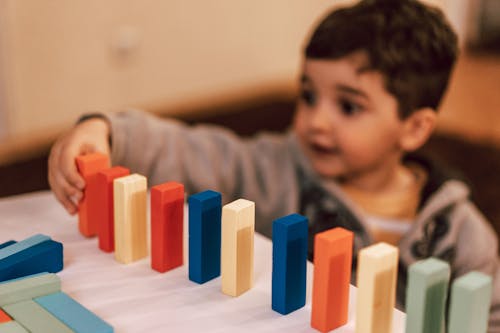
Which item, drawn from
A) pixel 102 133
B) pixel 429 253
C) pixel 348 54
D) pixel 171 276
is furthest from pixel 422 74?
pixel 171 276

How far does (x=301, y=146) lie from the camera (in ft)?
3.64

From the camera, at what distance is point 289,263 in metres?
0.53

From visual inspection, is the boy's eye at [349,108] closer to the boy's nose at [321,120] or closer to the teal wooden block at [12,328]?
the boy's nose at [321,120]

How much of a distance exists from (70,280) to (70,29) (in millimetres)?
1210

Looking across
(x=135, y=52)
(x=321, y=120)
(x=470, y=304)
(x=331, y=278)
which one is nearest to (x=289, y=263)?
(x=331, y=278)

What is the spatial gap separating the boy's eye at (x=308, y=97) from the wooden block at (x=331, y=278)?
54 cm

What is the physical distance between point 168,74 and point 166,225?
54.7 inches

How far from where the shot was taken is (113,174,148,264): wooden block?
23.7 inches

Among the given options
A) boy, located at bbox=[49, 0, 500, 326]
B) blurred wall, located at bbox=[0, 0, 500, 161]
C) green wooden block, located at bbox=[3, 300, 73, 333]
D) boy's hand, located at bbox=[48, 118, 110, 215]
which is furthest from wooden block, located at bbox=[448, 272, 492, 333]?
blurred wall, located at bbox=[0, 0, 500, 161]

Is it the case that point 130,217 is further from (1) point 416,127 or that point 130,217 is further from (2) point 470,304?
(1) point 416,127

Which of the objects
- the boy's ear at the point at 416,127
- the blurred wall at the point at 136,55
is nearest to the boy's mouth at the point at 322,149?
the boy's ear at the point at 416,127

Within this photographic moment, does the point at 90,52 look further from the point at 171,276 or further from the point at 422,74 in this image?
the point at 171,276

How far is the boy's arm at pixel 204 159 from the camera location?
0.91 metres

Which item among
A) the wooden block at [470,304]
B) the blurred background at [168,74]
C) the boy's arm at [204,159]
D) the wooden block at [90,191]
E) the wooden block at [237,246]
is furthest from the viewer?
the blurred background at [168,74]
